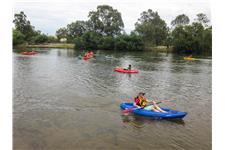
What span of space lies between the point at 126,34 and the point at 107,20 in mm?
10829

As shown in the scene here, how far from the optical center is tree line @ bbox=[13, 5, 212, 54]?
64.7 metres

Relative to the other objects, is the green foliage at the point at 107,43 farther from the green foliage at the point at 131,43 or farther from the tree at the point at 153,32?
the tree at the point at 153,32

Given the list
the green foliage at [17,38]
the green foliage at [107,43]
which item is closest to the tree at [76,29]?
the green foliage at [107,43]

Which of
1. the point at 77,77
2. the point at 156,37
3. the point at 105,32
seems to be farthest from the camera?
the point at 105,32

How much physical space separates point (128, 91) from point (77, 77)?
260 inches

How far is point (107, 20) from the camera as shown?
81.3 metres

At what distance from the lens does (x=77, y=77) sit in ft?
79.3

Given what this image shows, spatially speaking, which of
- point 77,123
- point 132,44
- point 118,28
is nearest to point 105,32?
point 118,28

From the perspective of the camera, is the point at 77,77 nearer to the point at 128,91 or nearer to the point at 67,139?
the point at 128,91

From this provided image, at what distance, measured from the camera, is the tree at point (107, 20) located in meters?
80.3

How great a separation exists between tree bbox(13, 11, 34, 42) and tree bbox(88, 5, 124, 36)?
19.2m

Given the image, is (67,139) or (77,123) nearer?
(67,139)

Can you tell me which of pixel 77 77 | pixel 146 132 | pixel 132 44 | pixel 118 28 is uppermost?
pixel 118 28
